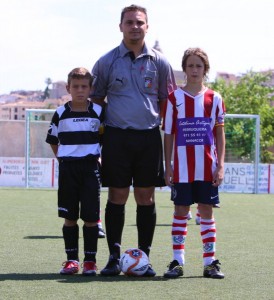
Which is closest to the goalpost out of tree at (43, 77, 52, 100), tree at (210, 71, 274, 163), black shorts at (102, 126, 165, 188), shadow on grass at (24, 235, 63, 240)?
shadow on grass at (24, 235, 63, 240)

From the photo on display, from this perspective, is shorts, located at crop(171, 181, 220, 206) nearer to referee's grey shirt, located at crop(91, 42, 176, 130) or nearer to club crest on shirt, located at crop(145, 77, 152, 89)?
referee's grey shirt, located at crop(91, 42, 176, 130)

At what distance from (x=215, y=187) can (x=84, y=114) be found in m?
1.17

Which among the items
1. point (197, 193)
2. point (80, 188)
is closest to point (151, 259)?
point (197, 193)

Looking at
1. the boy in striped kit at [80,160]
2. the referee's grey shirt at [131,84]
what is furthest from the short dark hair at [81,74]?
the referee's grey shirt at [131,84]

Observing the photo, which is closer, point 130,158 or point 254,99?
point 130,158

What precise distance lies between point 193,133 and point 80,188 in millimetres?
981

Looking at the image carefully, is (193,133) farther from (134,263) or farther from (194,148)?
(134,263)

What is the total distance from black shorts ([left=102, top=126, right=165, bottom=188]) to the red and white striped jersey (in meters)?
0.16

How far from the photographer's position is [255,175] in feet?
88.2

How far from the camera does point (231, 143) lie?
28.4 meters

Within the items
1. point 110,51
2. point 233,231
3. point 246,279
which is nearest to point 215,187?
point 246,279

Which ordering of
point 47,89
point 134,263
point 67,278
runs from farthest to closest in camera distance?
point 47,89 < point 134,263 < point 67,278

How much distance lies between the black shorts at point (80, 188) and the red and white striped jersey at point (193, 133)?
25.0 inches

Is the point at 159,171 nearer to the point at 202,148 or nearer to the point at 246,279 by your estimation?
the point at 202,148
